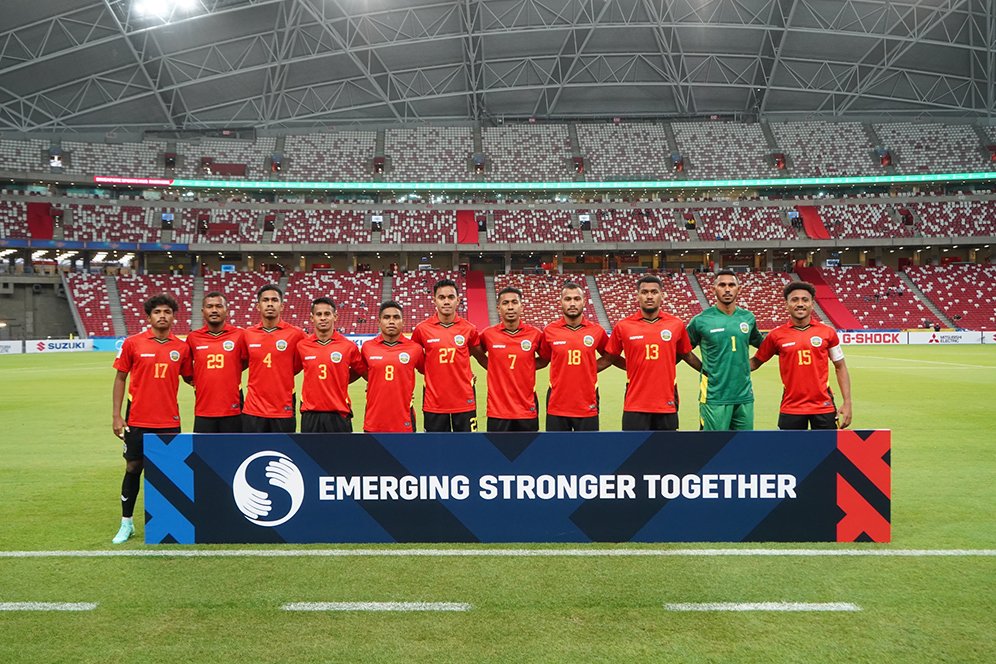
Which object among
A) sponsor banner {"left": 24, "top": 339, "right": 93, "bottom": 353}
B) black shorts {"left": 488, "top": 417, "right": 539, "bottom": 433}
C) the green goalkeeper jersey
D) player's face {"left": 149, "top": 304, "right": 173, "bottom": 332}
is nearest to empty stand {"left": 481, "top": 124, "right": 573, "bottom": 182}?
sponsor banner {"left": 24, "top": 339, "right": 93, "bottom": 353}

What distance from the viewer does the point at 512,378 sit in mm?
6566

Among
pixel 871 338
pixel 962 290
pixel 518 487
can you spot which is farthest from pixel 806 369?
pixel 962 290

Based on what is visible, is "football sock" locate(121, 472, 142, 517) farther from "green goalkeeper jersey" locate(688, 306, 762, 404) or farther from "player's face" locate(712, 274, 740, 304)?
"player's face" locate(712, 274, 740, 304)

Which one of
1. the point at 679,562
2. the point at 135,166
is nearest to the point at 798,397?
the point at 679,562

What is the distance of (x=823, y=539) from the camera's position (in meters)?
5.43

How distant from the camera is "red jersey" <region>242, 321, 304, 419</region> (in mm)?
6480

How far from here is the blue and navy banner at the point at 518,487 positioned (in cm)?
542

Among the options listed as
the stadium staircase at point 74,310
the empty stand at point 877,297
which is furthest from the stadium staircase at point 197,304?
the empty stand at point 877,297

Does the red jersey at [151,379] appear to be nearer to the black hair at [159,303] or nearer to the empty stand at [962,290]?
the black hair at [159,303]

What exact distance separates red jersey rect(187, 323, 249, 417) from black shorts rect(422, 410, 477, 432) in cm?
201

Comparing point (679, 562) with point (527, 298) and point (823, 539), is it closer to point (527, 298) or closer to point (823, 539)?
point (823, 539)

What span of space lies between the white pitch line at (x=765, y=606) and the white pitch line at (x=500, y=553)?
890 millimetres

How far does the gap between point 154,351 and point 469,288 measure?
50025mm

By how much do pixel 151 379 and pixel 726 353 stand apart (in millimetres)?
5872
